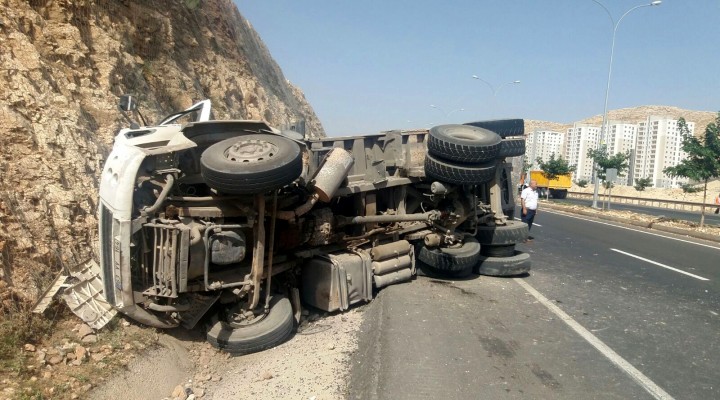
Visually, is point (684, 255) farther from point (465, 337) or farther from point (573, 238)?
point (465, 337)

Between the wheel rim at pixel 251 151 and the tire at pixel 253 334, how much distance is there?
1.64m

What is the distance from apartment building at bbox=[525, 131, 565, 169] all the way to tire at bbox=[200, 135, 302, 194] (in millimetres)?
63402

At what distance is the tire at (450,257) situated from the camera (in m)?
6.95

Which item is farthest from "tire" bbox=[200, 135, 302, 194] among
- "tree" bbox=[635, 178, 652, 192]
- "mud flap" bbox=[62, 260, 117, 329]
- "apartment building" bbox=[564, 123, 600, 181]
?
"apartment building" bbox=[564, 123, 600, 181]

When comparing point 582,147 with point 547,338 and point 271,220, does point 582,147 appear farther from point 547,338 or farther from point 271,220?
point 271,220

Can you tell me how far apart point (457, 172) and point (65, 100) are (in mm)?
5238

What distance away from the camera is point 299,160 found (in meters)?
4.86

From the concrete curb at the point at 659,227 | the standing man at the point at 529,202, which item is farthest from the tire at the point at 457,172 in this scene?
the concrete curb at the point at 659,227

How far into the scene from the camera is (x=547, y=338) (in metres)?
5.00

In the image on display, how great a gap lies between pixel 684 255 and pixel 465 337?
825 centimetres

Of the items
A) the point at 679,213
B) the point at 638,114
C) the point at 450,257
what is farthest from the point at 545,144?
the point at 450,257

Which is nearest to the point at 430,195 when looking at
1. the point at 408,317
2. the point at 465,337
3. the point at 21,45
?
the point at 408,317

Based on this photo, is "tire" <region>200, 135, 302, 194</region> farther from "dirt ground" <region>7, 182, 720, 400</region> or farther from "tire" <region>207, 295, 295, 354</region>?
"dirt ground" <region>7, 182, 720, 400</region>

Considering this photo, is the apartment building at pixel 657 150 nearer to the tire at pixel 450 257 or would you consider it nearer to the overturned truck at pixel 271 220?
the tire at pixel 450 257
